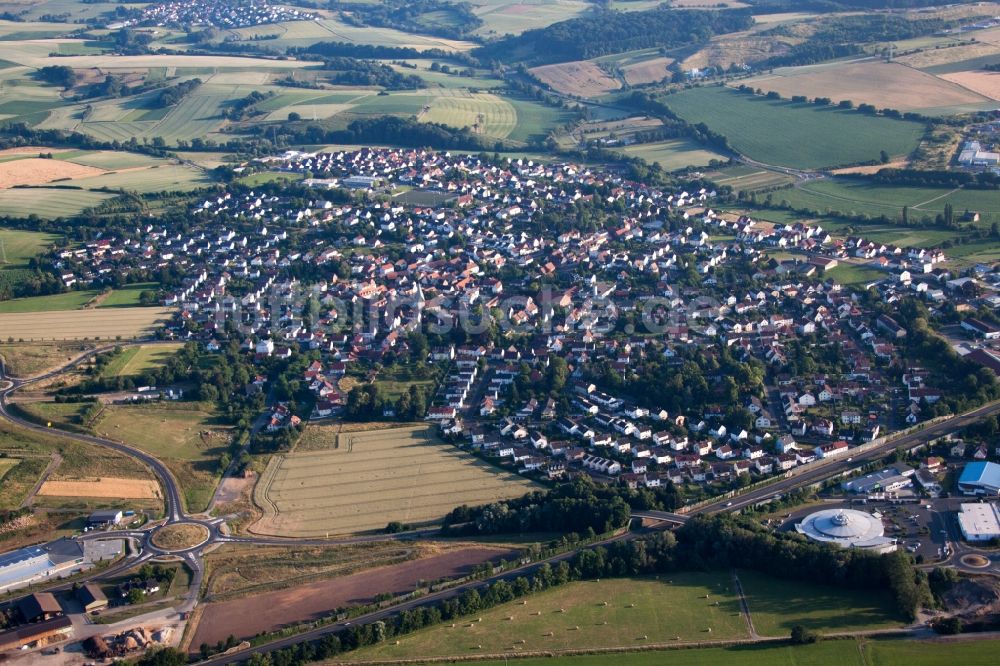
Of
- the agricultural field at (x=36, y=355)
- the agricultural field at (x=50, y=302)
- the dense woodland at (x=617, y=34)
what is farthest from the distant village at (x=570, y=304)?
the dense woodland at (x=617, y=34)

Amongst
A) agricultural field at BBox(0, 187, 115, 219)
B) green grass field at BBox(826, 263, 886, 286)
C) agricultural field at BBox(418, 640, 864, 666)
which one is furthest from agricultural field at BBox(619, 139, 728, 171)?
agricultural field at BBox(418, 640, 864, 666)

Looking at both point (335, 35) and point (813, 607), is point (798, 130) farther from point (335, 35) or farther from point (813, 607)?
point (335, 35)

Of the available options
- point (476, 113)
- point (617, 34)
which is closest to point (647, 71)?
point (617, 34)

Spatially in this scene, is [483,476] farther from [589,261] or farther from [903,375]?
[589,261]

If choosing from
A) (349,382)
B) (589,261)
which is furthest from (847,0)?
(349,382)

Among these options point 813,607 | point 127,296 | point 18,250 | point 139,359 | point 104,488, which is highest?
point 18,250

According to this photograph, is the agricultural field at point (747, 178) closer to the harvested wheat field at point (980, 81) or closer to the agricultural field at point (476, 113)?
the agricultural field at point (476, 113)
